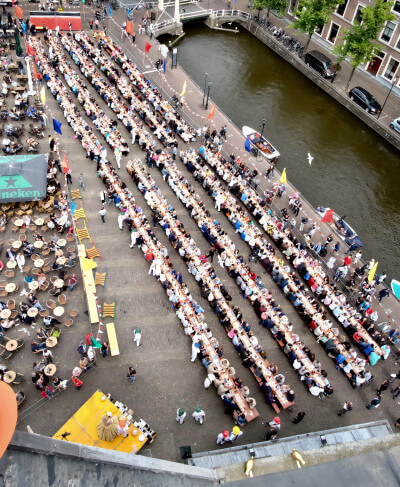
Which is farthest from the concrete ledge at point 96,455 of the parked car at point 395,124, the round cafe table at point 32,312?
the parked car at point 395,124

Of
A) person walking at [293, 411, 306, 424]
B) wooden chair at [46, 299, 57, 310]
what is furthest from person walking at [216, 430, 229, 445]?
wooden chair at [46, 299, 57, 310]

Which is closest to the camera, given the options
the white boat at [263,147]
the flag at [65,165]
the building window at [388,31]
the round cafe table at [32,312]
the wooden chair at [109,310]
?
the round cafe table at [32,312]

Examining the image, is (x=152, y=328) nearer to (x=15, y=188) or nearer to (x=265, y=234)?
(x=265, y=234)

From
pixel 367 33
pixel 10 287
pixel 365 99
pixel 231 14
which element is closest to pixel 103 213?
pixel 10 287

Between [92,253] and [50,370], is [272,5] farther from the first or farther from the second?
[50,370]

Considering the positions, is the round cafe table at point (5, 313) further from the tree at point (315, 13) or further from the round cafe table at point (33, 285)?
the tree at point (315, 13)

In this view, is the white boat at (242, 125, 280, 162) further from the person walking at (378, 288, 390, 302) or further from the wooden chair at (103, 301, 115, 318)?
the wooden chair at (103, 301, 115, 318)
